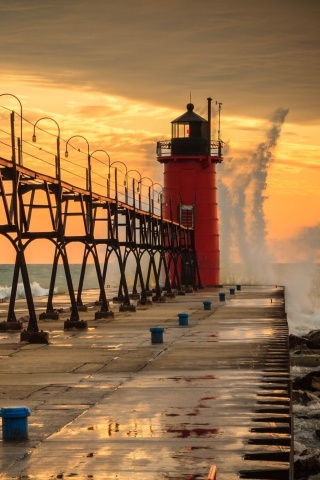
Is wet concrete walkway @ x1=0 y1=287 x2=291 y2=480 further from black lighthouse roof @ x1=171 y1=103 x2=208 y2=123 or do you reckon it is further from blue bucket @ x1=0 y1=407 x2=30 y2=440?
black lighthouse roof @ x1=171 y1=103 x2=208 y2=123

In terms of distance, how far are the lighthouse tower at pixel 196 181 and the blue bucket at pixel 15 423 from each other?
68.3m

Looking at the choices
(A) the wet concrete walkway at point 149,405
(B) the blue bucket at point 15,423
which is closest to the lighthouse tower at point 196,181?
(A) the wet concrete walkway at point 149,405

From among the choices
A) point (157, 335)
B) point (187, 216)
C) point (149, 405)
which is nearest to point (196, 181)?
point (187, 216)

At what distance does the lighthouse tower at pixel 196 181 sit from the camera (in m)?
81.1

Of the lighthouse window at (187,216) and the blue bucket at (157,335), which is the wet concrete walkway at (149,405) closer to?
the blue bucket at (157,335)

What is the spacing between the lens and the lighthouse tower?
81.1 meters

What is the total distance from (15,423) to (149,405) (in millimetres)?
3083

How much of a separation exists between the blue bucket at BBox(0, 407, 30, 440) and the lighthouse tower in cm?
6830

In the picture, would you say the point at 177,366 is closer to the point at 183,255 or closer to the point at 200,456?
the point at 200,456

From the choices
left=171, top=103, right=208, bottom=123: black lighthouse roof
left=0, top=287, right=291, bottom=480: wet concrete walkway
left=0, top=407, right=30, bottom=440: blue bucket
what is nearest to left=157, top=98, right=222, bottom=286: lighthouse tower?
left=171, top=103, right=208, bottom=123: black lighthouse roof

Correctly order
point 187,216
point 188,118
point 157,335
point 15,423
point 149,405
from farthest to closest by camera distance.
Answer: point 187,216 → point 188,118 → point 157,335 → point 149,405 → point 15,423

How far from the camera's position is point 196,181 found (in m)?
81.4

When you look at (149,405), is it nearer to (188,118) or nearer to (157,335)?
(157,335)

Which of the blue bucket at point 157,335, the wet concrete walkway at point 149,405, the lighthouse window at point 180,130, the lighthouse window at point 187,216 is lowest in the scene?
the wet concrete walkway at point 149,405
